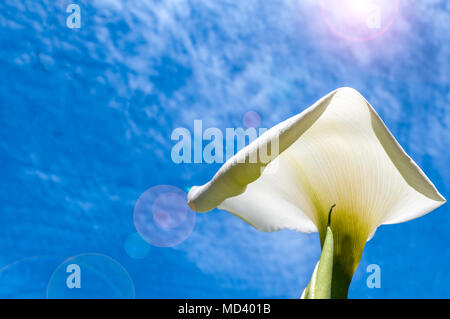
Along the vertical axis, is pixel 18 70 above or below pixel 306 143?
above

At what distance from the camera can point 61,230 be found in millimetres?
9789

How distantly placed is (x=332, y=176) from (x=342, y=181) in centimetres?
2

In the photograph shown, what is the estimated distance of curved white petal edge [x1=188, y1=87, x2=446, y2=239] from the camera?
46cm

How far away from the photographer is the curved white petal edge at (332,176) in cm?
46

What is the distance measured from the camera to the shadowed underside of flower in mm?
507

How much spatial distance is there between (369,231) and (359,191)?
0.08 metres

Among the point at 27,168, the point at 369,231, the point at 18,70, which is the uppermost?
the point at 18,70

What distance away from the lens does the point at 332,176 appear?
2.04 ft

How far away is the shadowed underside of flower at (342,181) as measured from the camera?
0.51 m

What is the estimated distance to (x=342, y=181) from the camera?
2.05 ft
